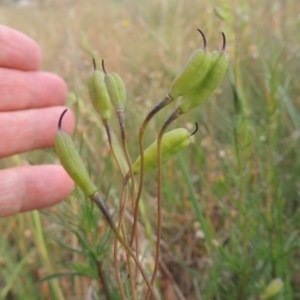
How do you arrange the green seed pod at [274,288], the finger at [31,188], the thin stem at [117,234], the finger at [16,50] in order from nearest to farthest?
the thin stem at [117,234] < the green seed pod at [274,288] < the finger at [31,188] < the finger at [16,50]

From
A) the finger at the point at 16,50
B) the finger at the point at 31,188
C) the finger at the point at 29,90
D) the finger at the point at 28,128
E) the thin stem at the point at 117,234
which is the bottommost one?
the thin stem at the point at 117,234

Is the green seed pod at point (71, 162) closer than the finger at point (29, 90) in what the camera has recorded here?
Yes

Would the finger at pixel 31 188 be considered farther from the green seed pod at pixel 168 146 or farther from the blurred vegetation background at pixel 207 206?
the green seed pod at pixel 168 146

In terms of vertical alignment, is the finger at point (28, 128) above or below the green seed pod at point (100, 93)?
above

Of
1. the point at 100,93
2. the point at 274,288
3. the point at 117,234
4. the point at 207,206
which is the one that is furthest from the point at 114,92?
the point at 207,206

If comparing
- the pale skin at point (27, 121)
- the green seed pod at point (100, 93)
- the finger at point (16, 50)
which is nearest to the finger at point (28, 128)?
the pale skin at point (27, 121)

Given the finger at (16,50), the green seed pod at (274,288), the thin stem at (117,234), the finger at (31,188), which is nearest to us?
the thin stem at (117,234)
